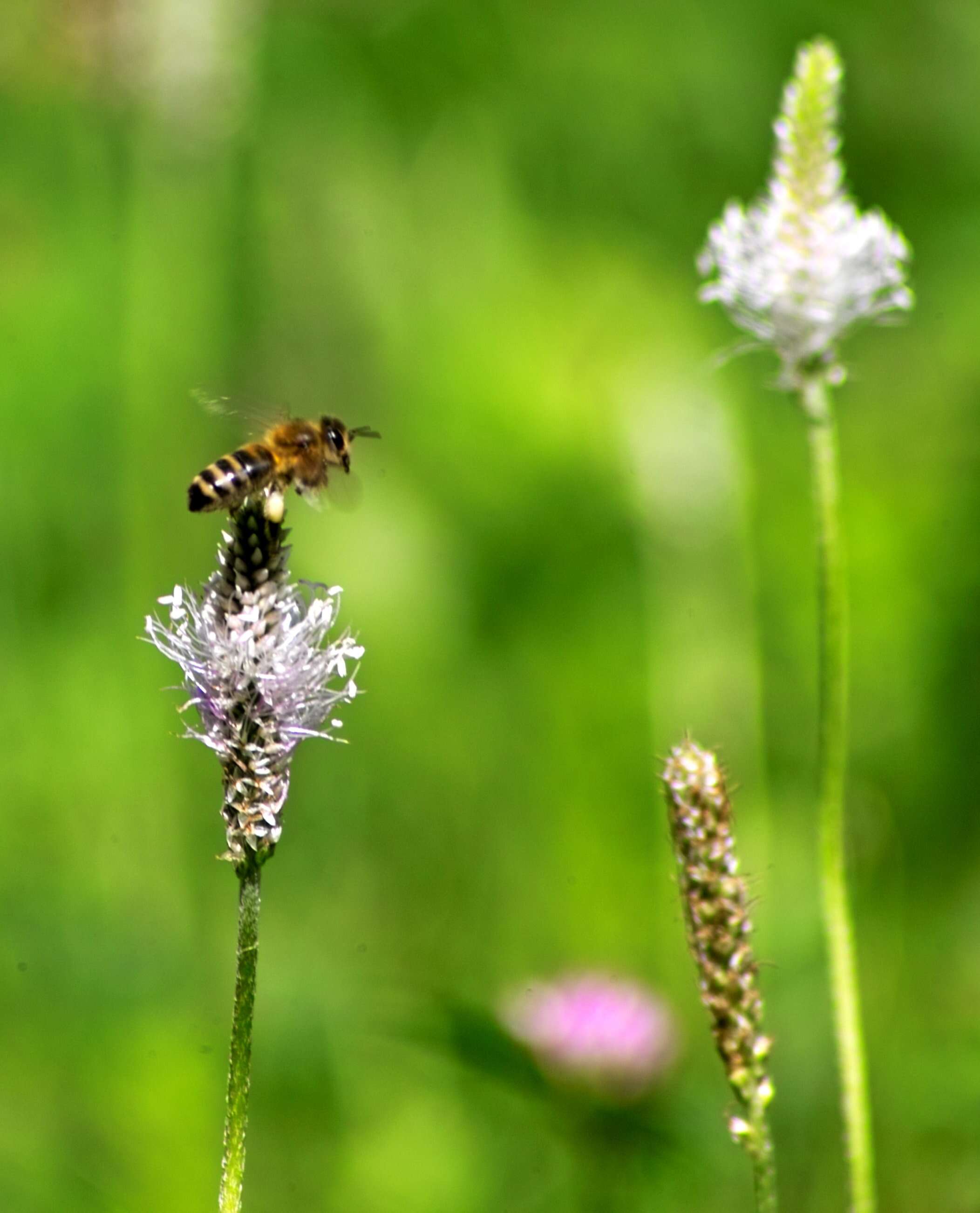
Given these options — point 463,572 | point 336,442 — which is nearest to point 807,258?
point 336,442

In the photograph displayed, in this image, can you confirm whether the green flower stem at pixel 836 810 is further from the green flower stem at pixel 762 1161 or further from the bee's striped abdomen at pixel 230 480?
the bee's striped abdomen at pixel 230 480

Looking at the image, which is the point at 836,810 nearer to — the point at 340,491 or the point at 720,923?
the point at 720,923

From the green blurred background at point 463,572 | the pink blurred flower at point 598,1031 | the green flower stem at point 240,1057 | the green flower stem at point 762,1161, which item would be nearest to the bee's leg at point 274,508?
the green flower stem at point 240,1057

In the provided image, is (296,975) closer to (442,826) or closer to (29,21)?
(442,826)

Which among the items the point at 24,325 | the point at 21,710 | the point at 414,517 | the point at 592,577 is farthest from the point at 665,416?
the point at 24,325

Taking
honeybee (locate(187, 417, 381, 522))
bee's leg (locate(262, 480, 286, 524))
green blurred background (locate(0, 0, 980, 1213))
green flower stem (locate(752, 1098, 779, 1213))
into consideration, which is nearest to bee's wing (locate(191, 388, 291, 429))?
honeybee (locate(187, 417, 381, 522))

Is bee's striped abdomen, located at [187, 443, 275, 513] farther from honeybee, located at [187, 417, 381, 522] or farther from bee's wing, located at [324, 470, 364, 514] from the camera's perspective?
bee's wing, located at [324, 470, 364, 514]

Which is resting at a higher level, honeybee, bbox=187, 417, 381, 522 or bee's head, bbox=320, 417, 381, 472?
bee's head, bbox=320, 417, 381, 472
